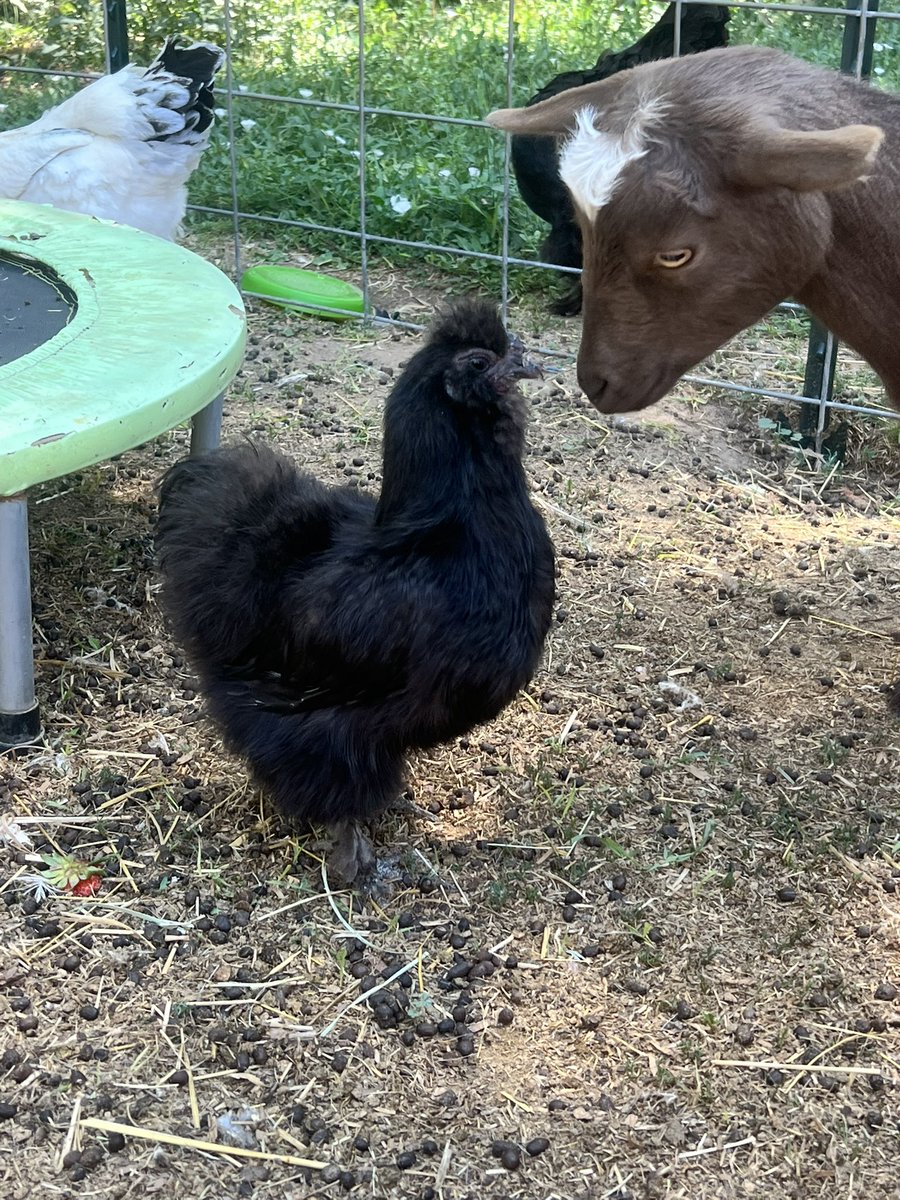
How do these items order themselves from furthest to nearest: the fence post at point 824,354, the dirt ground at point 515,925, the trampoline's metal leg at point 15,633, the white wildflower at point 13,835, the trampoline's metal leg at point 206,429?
the fence post at point 824,354, the trampoline's metal leg at point 206,429, the trampoline's metal leg at point 15,633, the white wildflower at point 13,835, the dirt ground at point 515,925

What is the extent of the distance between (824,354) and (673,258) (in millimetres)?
2282

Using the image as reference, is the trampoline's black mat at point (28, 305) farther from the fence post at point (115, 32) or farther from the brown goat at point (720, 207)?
the fence post at point (115, 32)

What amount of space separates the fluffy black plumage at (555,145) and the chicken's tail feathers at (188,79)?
154 centimetres

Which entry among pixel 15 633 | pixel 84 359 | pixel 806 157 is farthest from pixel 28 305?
pixel 806 157

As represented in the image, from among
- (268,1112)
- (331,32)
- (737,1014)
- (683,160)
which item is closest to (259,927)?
(268,1112)

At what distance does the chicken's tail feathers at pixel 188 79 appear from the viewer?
20.0 ft

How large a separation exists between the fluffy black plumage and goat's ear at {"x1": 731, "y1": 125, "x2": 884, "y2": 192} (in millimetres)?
2782

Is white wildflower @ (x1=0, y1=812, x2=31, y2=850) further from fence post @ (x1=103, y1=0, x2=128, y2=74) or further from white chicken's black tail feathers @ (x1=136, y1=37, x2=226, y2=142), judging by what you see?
fence post @ (x1=103, y1=0, x2=128, y2=74)

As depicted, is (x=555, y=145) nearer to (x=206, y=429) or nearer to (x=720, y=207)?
(x=206, y=429)

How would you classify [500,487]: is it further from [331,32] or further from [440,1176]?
[331,32]

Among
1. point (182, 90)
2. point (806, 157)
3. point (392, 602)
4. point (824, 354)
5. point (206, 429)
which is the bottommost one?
point (824, 354)

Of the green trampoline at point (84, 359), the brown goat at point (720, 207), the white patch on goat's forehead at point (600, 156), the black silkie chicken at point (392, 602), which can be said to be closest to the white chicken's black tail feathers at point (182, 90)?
the green trampoline at point (84, 359)

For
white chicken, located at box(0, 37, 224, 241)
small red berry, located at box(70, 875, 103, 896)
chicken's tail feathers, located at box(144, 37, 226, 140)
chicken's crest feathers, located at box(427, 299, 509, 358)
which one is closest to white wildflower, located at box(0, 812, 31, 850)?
small red berry, located at box(70, 875, 103, 896)

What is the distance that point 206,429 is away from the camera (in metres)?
4.04
